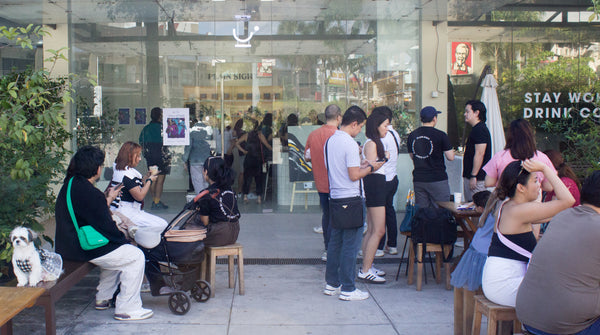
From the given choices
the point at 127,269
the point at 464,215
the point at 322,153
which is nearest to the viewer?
the point at 127,269

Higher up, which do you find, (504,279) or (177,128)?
(177,128)

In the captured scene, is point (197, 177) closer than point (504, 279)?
No

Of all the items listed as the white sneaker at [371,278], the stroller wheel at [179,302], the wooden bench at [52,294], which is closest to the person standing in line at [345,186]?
the white sneaker at [371,278]

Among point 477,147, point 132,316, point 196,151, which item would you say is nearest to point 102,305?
point 132,316

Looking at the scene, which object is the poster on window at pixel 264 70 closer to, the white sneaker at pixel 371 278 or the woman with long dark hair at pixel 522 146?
the white sneaker at pixel 371 278

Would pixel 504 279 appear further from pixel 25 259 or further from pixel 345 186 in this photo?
pixel 25 259

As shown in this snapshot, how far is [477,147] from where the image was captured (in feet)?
20.5

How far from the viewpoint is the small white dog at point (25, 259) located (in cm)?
397

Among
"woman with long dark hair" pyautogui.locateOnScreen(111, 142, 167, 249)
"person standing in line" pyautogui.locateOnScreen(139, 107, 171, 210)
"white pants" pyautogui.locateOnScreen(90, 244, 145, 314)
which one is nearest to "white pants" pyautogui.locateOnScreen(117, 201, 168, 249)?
"woman with long dark hair" pyautogui.locateOnScreen(111, 142, 167, 249)

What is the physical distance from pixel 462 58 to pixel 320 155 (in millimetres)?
5232

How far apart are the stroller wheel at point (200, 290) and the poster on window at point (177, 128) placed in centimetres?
518

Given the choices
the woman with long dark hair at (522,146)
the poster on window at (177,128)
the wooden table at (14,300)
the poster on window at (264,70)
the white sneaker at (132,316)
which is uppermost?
the poster on window at (264,70)

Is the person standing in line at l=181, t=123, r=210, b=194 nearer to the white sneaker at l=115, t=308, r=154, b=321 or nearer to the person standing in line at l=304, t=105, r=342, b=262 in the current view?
the person standing in line at l=304, t=105, r=342, b=262

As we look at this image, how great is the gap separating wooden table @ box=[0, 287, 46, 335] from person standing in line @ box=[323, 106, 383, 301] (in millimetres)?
2536
